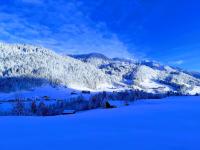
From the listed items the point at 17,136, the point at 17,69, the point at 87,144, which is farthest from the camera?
the point at 17,69

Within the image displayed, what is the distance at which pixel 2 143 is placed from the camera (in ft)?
33.4

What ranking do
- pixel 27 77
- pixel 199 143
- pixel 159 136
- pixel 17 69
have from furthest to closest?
1. pixel 17 69
2. pixel 27 77
3. pixel 159 136
4. pixel 199 143

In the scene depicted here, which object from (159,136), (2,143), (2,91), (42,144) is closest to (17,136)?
(2,143)

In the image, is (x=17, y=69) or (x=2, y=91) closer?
(x=2, y=91)

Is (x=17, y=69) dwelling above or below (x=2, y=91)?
above

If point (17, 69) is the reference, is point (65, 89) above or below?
below

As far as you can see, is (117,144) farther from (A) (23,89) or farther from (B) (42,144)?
(A) (23,89)

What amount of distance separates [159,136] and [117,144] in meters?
2.23

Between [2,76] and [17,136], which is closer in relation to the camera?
[17,136]

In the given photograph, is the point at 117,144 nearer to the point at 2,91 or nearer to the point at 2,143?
the point at 2,143

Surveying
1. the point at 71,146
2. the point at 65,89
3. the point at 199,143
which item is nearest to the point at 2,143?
the point at 71,146

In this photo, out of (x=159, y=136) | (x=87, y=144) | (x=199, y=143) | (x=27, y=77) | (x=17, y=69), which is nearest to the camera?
(x=199, y=143)

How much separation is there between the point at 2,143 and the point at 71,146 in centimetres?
294

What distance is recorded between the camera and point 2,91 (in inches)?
6383
